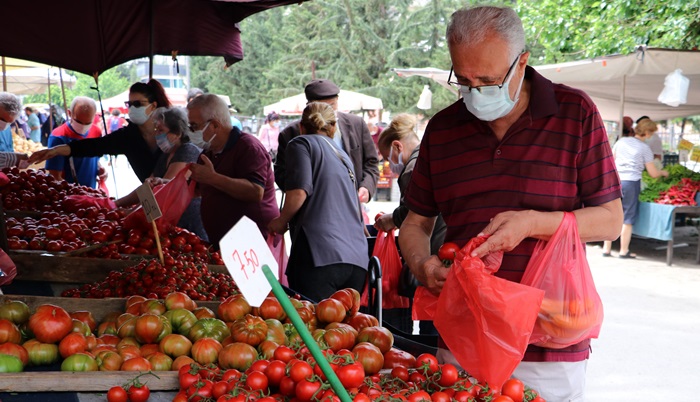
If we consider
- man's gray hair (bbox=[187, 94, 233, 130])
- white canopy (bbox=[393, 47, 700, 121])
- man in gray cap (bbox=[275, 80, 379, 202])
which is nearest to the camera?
man's gray hair (bbox=[187, 94, 233, 130])

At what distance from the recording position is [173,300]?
2.89m

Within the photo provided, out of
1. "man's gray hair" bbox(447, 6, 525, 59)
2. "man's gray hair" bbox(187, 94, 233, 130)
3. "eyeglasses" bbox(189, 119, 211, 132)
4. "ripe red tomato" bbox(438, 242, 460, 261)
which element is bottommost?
"ripe red tomato" bbox(438, 242, 460, 261)

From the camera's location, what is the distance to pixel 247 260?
1489 mm

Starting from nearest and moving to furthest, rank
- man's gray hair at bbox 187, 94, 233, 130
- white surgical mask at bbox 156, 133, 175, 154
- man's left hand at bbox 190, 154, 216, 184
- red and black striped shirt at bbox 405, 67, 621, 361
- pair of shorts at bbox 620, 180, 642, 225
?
red and black striped shirt at bbox 405, 67, 621, 361 → man's left hand at bbox 190, 154, 216, 184 → man's gray hair at bbox 187, 94, 233, 130 → white surgical mask at bbox 156, 133, 175, 154 → pair of shorts at bbox 620, 180, 642, 225

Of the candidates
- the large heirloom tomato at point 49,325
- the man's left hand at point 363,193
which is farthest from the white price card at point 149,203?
the man's left hand at point 363,193

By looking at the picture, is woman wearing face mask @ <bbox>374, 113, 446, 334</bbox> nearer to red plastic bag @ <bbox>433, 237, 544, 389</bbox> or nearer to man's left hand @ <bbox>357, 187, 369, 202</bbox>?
man's left hand @ <bbox>357, 187, 369, 202</bbox>

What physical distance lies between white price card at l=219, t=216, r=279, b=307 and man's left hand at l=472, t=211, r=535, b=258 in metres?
0.72

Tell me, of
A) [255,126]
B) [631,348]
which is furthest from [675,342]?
[255,126]

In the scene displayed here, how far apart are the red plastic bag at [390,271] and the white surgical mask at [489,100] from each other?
2608mm

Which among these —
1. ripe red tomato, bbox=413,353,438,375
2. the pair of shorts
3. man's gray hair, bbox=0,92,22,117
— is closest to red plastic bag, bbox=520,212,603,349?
ripe red tomato, bbox=413,353,438,375

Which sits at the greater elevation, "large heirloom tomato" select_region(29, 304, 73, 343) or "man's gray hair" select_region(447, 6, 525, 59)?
"man's gray hair" select_region(447, 6, 525, 59)

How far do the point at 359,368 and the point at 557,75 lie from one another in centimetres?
937

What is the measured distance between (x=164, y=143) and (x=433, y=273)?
3.85m

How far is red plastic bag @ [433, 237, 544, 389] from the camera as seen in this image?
197 centimetres
